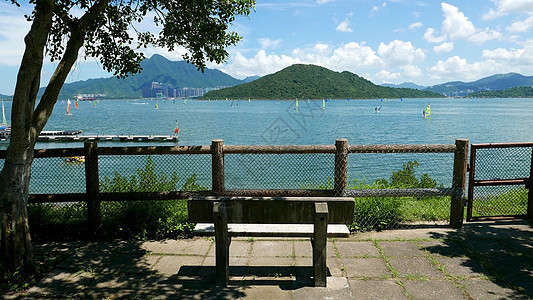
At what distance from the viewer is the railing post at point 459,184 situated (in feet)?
22.2

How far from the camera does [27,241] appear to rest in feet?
16.8

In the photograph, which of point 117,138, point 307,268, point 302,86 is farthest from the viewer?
point 302,86

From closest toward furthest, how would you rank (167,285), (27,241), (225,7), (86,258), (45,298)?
(45,298) < (167,285) < (27,241) < (86,258) < (225,7)

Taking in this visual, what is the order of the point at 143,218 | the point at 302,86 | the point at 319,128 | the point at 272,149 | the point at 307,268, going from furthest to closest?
the point at 302,86 → the point at 319,128 → the point at 143,218 → the point at 272,149 → the point at 307,268

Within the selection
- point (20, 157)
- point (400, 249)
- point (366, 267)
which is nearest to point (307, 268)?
point (366, 267)

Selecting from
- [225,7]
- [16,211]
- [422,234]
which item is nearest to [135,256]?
[16,211]

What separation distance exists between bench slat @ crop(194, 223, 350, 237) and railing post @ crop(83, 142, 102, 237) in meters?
2.54

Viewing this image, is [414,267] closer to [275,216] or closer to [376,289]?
[376,289]

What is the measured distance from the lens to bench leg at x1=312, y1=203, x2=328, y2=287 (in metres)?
4.43

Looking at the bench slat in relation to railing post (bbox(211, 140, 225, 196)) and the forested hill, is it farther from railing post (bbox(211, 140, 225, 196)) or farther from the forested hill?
the forested hill

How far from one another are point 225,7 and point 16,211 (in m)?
4.29

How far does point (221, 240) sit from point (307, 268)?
134 cm

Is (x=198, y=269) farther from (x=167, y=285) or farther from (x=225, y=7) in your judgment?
(x=225, y=7)

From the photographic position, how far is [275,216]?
4.52 meters
